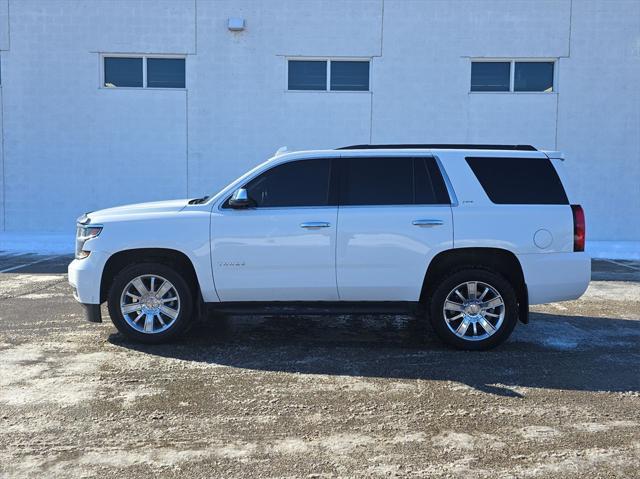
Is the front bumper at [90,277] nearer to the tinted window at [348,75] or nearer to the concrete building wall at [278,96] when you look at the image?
the concrete building wall at [278,96]

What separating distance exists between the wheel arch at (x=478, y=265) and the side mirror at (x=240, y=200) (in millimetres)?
1879

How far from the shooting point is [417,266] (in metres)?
5.57

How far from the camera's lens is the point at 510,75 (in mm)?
14180

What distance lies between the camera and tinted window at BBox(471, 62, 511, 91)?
14.2m

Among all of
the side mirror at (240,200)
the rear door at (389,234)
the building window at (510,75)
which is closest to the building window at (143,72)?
the building window at (510,75)

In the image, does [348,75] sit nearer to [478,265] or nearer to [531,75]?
[531,75]

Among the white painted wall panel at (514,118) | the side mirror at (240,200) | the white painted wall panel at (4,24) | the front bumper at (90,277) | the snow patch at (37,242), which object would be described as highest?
the white painted wall panel at (4,24)

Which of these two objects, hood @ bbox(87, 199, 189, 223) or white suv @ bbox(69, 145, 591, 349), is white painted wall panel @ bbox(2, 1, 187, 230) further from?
white suv @ bbox(69, 145, 591, 349)

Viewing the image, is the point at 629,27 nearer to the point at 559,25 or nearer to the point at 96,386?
the point at 559,25

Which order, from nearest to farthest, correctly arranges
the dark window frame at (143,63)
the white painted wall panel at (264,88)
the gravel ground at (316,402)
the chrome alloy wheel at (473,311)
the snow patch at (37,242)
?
the gravel ground at (316,402) < the chrome alloy wheel at (473,311) < the snow patch at (37,242) < the white painted wall panel at (264,88) < the dark window frame at (143,63)

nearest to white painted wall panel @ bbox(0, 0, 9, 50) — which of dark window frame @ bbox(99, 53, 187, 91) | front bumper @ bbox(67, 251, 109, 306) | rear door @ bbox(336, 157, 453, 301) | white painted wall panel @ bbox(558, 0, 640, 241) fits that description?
dark window frame @ bbox(99, 53, 187, 91)

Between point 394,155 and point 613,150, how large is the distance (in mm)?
10597

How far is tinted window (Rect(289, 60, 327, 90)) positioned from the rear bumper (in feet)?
31.6

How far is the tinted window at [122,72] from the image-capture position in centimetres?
1413
